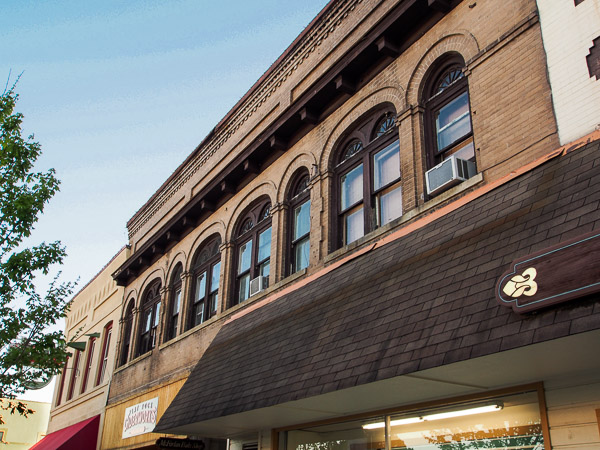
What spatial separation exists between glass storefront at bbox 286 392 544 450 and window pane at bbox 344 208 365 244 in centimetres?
349

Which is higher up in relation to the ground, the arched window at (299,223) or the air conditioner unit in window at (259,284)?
the arched window at (299,223)

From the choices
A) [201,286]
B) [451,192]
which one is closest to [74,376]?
[201,286]

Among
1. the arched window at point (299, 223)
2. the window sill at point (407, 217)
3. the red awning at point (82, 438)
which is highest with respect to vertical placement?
the arched window at point (299, 223)

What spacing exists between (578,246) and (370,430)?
4.76 meters

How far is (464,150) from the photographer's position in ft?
31.5

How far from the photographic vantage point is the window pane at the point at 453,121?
9.74 m

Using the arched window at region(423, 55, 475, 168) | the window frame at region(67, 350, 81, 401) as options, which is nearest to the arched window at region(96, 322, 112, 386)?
the window frame at region(67, 350, 81, 401)

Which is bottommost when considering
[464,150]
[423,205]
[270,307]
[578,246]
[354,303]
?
[578,246]

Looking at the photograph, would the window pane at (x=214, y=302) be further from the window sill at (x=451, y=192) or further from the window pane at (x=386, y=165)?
the window sill at (x=451, y=192)

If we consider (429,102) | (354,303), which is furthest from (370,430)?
(429,102)

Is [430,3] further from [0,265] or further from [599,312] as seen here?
[0,265]

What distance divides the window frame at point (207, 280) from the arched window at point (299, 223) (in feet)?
10.9

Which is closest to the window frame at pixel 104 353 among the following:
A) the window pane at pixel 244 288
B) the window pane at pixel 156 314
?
the window pane at pixel 156 314

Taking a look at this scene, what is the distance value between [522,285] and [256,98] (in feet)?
38.4
